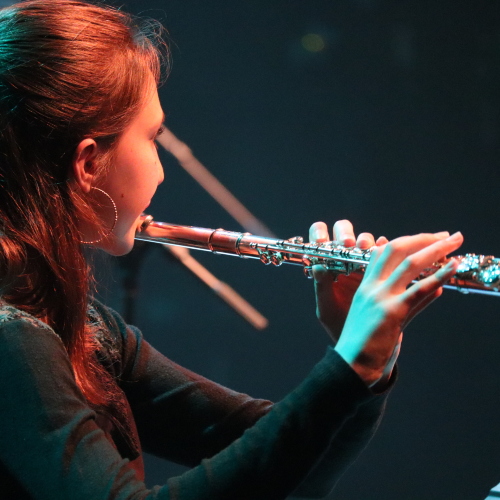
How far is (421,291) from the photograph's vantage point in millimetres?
562

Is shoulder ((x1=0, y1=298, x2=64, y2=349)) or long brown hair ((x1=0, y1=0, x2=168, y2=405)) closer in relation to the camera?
shoulder ((x1=0, y1=298, x2=64, y2=349))

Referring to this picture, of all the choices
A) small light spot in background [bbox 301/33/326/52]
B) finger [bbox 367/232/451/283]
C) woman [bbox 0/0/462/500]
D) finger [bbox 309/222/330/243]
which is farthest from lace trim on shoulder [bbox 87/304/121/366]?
small light spot in background [bbox 301/33/326/52]

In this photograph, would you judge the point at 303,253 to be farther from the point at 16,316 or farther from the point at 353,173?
the point at 353,173

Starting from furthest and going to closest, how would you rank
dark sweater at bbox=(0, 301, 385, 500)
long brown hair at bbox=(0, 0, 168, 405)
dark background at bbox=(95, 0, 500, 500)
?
dark background at bbox=(95, 0, 500, 500) → long brown hair at bbox=(0, 0, 168, 405) → dark sweater at bbox=(0, 301, 385, 500)

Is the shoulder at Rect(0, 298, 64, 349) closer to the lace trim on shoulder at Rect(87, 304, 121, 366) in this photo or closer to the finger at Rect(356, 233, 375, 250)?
the lace trim on shoulder at Rect(87, 304, 121, 366)

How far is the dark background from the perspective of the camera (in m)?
1.31

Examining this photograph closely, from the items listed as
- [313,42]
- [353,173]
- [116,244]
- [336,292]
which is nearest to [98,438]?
[116,244]

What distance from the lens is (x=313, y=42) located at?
4.67ft

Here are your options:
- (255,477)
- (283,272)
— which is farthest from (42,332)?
(283,272)

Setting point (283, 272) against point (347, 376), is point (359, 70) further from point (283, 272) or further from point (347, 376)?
point (347, 376)

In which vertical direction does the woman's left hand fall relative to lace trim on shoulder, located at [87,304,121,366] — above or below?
above

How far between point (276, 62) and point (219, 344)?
74 centimetres

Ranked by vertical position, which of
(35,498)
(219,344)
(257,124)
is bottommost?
(35,498)

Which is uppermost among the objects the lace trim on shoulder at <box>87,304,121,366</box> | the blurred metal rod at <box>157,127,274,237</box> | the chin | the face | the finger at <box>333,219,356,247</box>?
the blurred metal rod at <box>157,127,274,237</box>
